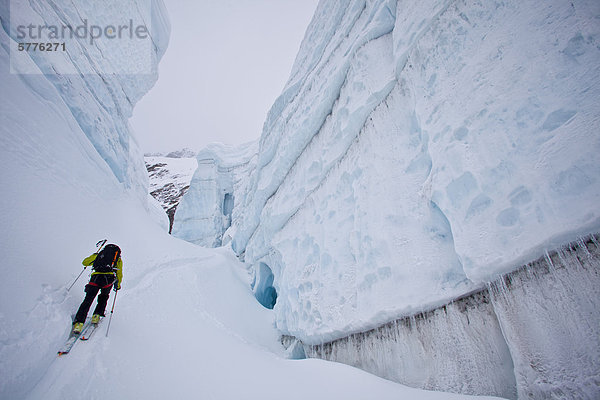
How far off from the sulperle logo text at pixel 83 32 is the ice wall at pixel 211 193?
11051 millimetres

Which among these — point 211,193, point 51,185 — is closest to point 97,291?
point 51,185

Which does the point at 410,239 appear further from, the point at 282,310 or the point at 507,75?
the point at 282,310

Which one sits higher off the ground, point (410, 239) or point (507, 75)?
point (507, 75)

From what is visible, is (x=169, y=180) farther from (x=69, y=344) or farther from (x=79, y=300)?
(x=69, y=344)

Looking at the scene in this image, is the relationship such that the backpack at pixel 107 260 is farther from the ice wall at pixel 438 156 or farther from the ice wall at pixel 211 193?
the ice wall at pixel 211 193

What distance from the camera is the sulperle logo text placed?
3793 millimetres

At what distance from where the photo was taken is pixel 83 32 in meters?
5.34

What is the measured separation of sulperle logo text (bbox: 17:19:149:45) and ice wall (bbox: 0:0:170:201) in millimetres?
52

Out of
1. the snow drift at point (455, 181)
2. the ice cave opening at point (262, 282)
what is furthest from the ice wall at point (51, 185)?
the ice cave opening at point (262, 282)

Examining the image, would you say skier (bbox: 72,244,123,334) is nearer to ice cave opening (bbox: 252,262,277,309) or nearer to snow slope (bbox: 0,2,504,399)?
snow slope (bbox: 0,2,504,399)

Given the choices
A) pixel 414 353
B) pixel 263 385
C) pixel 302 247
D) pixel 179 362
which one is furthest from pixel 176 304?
pixel 414 353

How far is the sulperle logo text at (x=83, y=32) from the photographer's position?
3.79 m

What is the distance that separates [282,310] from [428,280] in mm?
4173

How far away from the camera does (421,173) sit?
3.14 m
